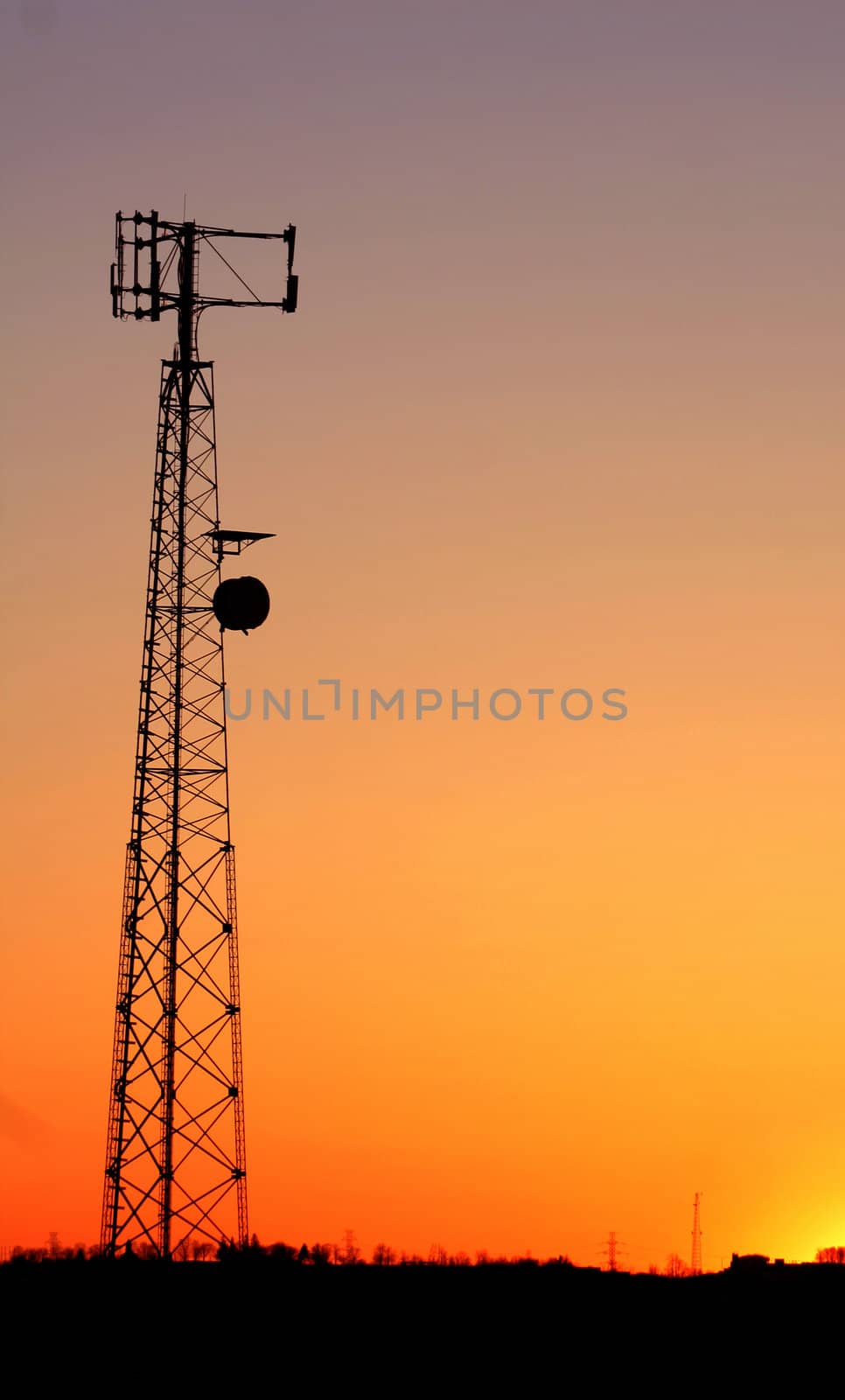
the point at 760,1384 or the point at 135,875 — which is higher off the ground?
the point at 135,875

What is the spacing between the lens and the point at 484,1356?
2640 inches

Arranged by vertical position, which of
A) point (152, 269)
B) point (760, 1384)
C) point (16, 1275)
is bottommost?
point (760, 1384)

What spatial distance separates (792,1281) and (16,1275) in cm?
2224

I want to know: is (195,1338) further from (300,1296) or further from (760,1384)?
(760,1384)

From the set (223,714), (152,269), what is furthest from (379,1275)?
(152,269)

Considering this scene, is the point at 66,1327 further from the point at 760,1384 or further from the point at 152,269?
the point at 152,269

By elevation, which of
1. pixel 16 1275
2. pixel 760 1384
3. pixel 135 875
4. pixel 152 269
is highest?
pixel 152 269

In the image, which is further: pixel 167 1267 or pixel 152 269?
pixel 152 269

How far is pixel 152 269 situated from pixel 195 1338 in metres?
30.4

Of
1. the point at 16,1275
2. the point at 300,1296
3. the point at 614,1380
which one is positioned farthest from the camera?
the point at 16,1275

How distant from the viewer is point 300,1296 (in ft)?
236

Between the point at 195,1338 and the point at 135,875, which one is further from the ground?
the point at 135,875

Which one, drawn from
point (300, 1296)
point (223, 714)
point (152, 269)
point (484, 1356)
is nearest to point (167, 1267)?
point (300, 1296)

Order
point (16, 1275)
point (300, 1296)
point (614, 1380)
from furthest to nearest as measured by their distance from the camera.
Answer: point (16, 1275) → point (300, 1296) → point (614, 1380)
